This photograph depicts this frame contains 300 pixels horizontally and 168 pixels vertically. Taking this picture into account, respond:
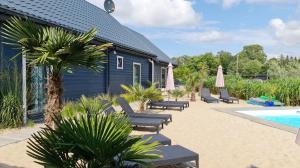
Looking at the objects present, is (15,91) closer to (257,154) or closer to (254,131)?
(257,154)

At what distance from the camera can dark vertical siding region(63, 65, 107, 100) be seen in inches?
535

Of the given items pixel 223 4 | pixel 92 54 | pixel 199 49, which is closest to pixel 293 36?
pixel 199 49

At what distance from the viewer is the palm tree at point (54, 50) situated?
17.7 ft

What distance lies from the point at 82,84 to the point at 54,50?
9.77 m

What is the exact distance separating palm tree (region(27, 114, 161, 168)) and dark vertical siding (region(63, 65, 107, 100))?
32.6 ft

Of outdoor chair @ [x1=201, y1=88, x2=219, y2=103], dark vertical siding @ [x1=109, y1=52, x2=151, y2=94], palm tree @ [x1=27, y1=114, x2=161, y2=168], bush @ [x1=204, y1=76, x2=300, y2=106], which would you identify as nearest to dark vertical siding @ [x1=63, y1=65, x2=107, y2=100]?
dark vertical siding @ [x1=109, y1=52, x2=151, y2=94]

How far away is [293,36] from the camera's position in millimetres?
84688

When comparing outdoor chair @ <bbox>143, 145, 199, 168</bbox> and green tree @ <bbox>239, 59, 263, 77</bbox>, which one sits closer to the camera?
outdoor chair @ <bbox>143, 145, 199, 168</bbox>

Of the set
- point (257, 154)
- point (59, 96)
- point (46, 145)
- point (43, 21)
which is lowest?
point (257, 154)

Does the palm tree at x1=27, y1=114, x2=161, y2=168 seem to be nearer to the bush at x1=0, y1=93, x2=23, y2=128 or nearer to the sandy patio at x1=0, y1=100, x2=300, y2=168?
the sandy patio at x1=0, y1=100, x2=300, y2=168

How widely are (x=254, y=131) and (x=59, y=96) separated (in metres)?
6.98

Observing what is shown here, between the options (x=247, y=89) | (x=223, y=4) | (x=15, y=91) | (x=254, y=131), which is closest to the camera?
(x=15, y=91)

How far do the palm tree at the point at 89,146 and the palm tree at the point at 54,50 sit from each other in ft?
6.92

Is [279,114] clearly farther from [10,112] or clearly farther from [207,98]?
[10,112]
